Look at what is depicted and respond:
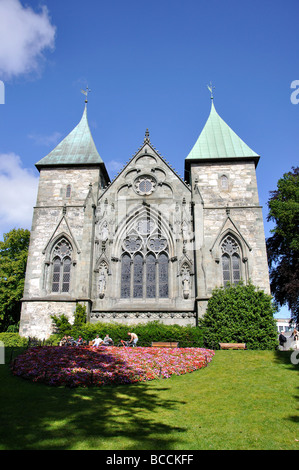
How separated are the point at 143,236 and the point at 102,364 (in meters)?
13.4

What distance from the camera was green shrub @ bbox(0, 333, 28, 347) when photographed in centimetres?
2255

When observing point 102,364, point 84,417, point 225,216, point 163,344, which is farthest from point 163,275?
point 84,417

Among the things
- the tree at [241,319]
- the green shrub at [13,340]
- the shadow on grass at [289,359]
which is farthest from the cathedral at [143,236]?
the shadow on grass at [289,359]

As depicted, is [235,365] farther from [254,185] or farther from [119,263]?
[254,185]

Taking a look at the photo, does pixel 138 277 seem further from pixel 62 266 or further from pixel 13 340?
pixel 13 340

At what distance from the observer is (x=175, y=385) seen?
1257 centimetres

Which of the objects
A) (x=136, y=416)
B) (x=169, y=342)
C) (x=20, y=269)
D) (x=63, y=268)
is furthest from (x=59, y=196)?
(x=136, y=416)

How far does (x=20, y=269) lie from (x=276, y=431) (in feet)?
103

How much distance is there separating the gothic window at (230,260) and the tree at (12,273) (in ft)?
60.8

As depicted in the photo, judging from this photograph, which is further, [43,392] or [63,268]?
[63,268]

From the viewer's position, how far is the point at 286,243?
28.6 m

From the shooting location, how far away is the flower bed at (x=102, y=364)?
12.7 meters

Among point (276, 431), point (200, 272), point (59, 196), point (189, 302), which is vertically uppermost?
point (59, 196)

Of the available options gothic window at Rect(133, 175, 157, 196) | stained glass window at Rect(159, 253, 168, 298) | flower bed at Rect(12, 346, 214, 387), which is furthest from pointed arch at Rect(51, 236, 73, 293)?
flower bed at Rect(12, 346, 214, 387)
